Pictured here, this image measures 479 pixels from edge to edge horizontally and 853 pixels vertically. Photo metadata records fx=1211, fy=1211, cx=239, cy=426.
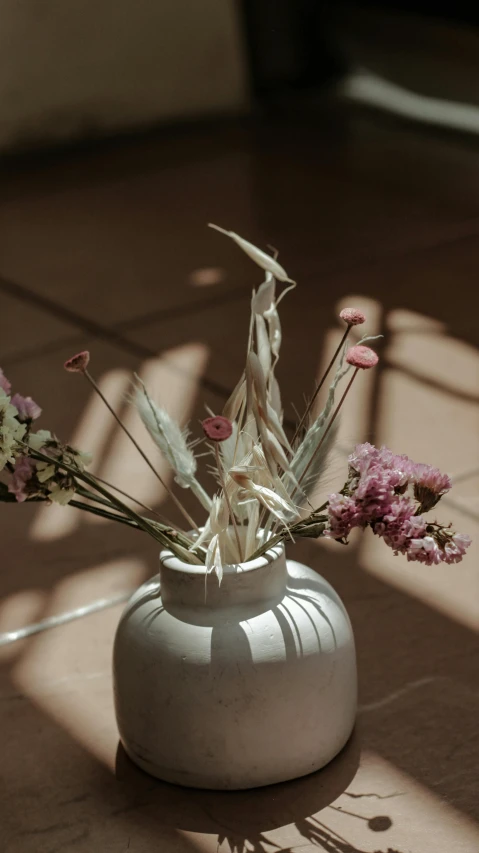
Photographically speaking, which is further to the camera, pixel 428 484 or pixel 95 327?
pixel 95 327

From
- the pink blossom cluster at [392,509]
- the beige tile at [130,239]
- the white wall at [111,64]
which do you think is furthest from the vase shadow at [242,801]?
the white wall at [111,64]

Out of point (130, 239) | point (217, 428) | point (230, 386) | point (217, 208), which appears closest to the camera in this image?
point (217, 428)

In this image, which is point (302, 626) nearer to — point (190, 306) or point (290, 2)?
point (190, 306)

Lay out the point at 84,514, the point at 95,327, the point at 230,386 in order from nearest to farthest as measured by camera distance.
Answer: the point at 84,514
the point at 230,386
the point at 95,327

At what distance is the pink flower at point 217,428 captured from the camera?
132 cm

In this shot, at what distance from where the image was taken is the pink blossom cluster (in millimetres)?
1385

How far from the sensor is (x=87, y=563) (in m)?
2.29

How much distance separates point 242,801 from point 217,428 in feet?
1.87

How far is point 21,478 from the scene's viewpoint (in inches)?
58.7

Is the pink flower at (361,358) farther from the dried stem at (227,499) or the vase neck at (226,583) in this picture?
the vase neck at (226,583)

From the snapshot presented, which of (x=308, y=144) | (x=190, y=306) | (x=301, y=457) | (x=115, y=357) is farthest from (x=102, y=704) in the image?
(x=308, y=144)

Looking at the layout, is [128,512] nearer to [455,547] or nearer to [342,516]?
[342,516]

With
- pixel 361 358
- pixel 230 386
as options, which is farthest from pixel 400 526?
pixel 230 386

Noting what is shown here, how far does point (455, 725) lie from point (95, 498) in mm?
639
